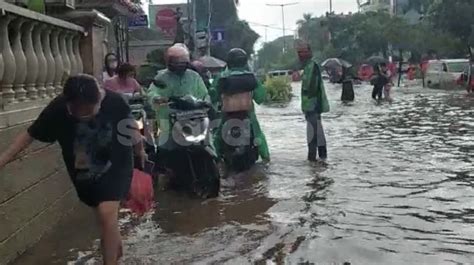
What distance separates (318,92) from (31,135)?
5752 mm

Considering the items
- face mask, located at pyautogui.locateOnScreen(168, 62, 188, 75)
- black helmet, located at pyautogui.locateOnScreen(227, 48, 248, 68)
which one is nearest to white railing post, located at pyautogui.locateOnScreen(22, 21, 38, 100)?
face mask, located at pyautogui.locateOnScreen(168, 62, 188, 75)

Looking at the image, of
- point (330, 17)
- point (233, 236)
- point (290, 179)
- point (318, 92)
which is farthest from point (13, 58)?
point (330, 17)

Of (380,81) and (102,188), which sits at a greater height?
(102,188)

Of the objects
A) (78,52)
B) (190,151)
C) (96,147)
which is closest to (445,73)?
(78,52)

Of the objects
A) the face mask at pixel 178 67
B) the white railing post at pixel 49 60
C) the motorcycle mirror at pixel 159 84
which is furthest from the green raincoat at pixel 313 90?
the white railing post at pixel 49 60

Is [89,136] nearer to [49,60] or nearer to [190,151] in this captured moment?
[49,60]

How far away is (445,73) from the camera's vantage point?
3234cm

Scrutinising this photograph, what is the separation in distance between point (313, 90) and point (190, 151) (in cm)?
278

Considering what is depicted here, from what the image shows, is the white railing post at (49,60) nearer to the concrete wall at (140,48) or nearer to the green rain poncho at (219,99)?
the green rain poncho at (219,99)

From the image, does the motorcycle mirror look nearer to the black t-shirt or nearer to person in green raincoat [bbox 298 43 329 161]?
person in green raincoat [bbox 298 43 329 161]

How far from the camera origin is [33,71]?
19.4ft

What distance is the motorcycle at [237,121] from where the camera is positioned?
8461mm

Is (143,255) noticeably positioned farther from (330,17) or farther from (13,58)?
(330,17)

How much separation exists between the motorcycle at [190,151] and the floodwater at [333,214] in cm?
20
